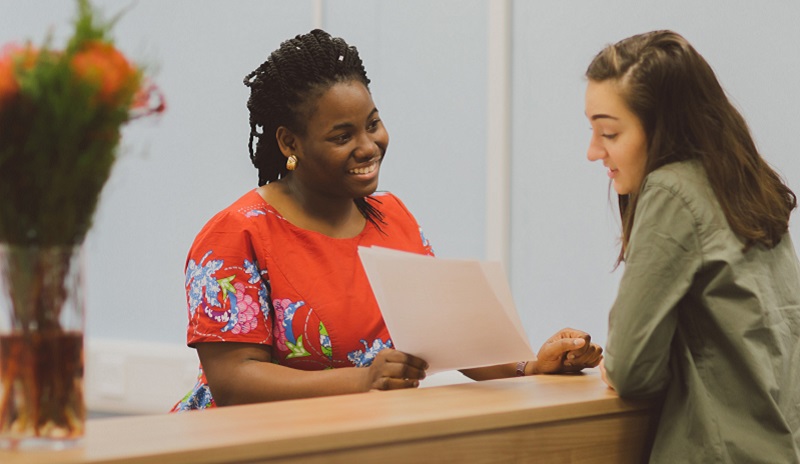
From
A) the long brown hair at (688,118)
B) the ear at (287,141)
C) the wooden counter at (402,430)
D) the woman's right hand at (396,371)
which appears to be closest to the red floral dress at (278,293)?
the ear at (287,141)

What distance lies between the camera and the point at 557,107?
3457mm

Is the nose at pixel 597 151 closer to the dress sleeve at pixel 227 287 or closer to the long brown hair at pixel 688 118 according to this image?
the long brown hair at pixel 688 118

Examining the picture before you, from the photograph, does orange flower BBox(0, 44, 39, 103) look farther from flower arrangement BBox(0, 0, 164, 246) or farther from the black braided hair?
the black braided hair

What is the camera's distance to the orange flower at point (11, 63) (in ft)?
3.94

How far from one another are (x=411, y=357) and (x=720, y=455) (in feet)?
1.76

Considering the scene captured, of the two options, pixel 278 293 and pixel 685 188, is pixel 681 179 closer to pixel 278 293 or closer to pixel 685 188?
pixel 685 188

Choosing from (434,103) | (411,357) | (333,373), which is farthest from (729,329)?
(434,103)

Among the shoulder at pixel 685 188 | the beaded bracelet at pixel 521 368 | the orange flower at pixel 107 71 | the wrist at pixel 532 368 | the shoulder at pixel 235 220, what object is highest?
the orange flower at pixel 107 71

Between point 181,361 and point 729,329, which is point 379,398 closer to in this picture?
point 729,329

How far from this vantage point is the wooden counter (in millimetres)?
1288

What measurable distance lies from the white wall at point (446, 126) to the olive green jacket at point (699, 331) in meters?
1.53

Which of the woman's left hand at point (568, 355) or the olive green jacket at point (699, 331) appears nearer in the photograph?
the olive green jacket at point (699, 331)

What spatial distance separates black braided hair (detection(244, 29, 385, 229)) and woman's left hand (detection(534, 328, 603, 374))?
1.70 feet

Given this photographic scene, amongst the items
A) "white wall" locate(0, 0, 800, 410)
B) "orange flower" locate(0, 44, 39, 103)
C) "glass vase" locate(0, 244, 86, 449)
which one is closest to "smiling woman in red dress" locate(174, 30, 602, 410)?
"glass vase" locate(0, 244, 86, 449)
